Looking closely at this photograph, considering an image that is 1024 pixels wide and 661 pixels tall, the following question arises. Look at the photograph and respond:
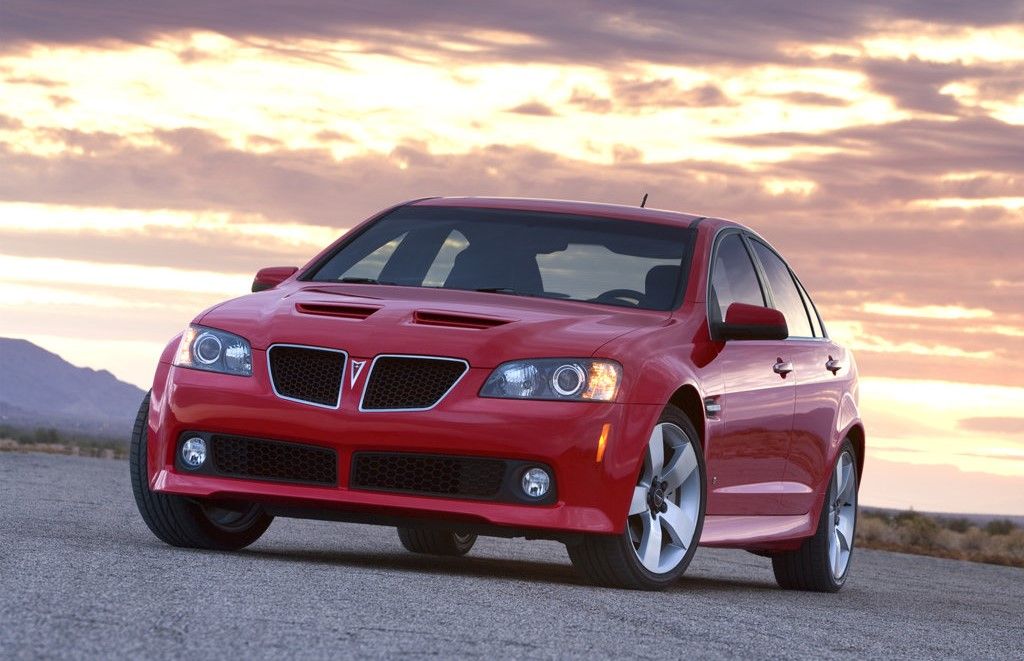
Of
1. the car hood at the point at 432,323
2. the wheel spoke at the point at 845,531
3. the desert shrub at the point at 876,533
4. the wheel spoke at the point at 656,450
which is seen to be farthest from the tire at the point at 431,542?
the desert shrub at the point at 876,533

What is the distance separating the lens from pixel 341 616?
20.2 feet

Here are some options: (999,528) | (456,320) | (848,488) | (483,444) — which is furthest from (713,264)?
(999,528)

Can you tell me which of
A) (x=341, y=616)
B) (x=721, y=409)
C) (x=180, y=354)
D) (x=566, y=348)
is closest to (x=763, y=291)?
(x=721, y=409)

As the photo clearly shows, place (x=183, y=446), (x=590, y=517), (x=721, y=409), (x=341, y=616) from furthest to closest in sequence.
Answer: (x=721, y=409)
(x=183, y=446)
(x=590, y=517)
(x=341, y=616)

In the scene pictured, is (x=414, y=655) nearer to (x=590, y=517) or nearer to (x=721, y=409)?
(x=590, y=517)

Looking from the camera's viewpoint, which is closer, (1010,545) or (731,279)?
(731,279)

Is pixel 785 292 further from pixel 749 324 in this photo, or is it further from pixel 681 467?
pixel 681 467

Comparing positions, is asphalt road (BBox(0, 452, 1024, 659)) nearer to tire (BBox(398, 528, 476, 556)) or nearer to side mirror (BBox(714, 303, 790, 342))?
tire (BBox(398, 528, 476, 556))

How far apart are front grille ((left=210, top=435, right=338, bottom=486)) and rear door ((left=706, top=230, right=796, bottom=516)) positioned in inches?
73.2

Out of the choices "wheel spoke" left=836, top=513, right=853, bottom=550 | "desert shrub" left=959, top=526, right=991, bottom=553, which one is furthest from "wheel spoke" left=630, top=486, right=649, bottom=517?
"desert shrub" left=959, top=526, right=991, bottom=553

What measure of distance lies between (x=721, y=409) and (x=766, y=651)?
97.8 inches

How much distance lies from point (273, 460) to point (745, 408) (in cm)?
248

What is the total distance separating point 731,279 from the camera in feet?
31.8

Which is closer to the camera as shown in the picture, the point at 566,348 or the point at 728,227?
the point at 566,348
